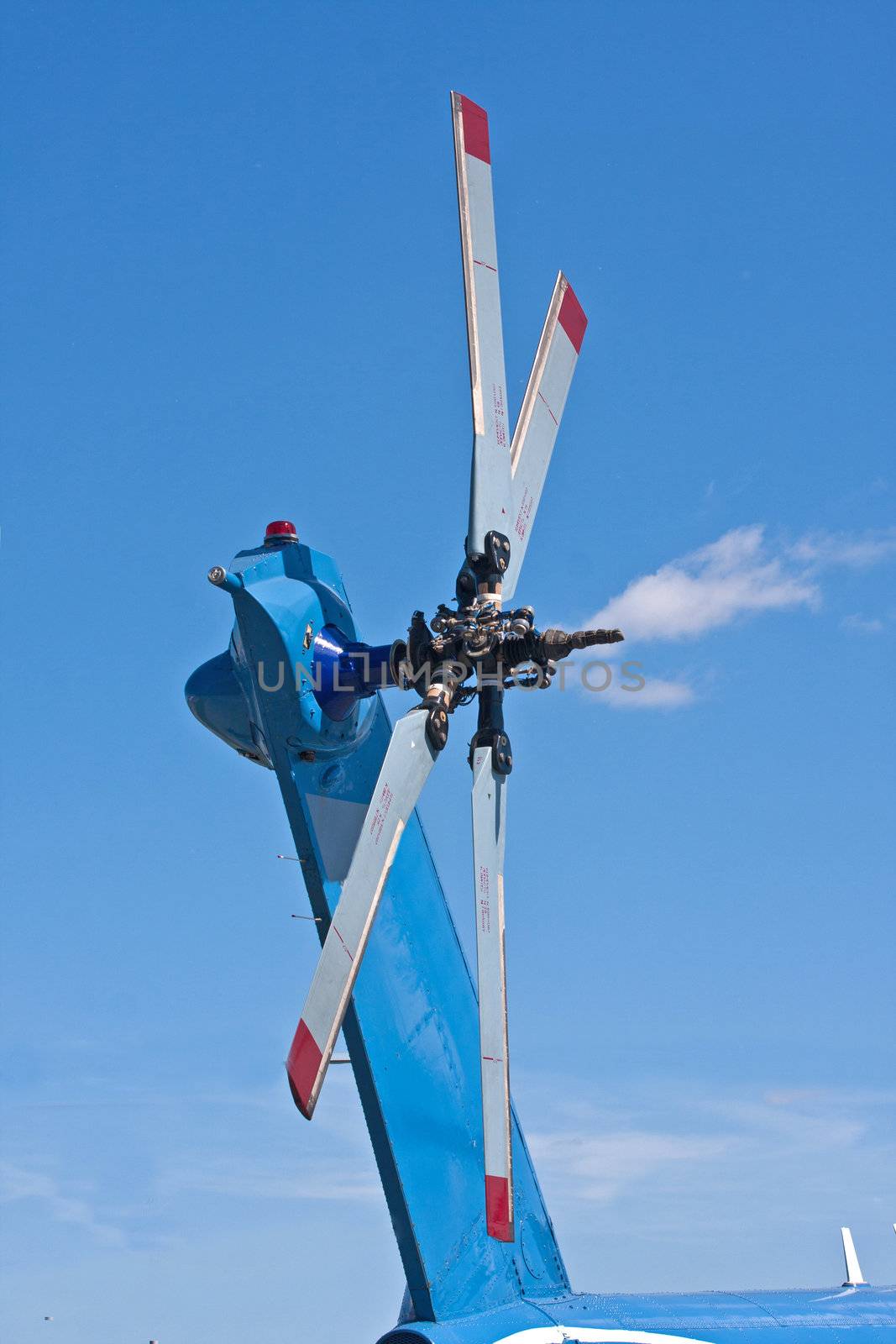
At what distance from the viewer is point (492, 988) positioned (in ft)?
45.2

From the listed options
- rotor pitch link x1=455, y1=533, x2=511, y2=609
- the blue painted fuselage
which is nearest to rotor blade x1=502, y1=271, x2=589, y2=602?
rotor pitch link x1=455, y1=533, x2=511, y2=609

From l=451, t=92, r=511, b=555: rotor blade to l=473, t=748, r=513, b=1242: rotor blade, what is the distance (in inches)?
105

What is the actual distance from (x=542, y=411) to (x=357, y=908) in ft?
21.9

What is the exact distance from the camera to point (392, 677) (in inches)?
596

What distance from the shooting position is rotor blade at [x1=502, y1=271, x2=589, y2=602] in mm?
15836

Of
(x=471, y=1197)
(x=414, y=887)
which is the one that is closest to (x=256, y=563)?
(x=414, y=887)

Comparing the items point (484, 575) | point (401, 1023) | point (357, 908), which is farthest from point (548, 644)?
point (401, 1023)

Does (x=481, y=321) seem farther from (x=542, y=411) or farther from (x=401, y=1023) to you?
(x=401, y=1023)

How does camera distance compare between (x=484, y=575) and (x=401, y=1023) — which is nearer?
(x=484, y=575)

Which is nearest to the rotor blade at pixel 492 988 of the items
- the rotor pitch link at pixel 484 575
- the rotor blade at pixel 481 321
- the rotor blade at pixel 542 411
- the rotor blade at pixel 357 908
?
the rotor blade at pixel 357 908

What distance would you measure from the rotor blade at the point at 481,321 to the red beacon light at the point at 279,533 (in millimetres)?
2009

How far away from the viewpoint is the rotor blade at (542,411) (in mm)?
15836

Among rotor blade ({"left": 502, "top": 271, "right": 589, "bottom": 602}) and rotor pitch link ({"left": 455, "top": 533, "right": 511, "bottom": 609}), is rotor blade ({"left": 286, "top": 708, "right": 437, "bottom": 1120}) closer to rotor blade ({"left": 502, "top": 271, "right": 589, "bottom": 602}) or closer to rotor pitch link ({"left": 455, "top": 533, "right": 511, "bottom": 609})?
rotor pitch link ({"left": 455, "top": 533, "right": 511, "bottom": 609})

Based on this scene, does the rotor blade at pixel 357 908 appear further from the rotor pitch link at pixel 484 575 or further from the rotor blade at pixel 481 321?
the rotor blade at pixel 481 321
